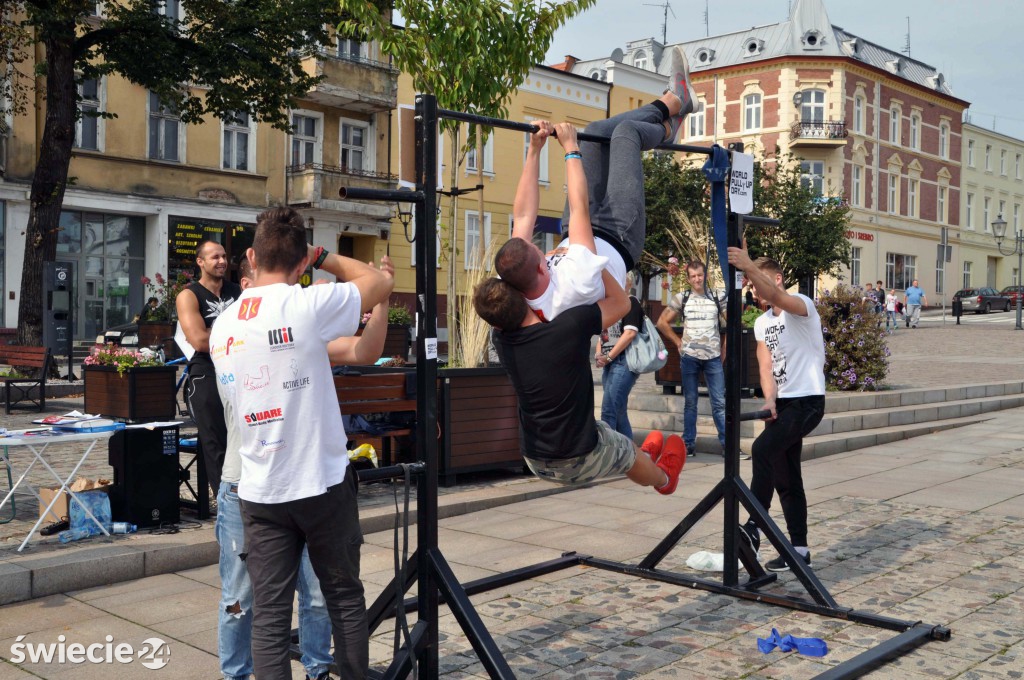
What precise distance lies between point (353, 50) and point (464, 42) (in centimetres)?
2014

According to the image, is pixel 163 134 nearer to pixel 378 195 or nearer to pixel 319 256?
pixel 378 195

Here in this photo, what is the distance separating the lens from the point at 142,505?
21.0ft

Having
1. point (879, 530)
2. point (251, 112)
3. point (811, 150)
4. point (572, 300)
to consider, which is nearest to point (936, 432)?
point (879, 530)

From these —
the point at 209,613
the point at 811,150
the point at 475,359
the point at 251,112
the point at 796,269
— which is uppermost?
the point at 811,150

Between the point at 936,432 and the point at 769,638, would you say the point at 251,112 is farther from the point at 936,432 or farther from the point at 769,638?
the point at 769,638

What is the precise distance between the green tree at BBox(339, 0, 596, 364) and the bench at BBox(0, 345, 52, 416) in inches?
264

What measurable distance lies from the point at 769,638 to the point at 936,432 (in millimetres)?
9257

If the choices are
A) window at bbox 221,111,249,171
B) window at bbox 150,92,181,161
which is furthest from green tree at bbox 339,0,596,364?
window at bbox 221,111,249,171

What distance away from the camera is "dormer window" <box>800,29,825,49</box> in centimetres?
5106

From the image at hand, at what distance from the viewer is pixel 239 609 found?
12.7 ft

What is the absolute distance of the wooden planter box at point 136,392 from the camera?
10203 millimetres

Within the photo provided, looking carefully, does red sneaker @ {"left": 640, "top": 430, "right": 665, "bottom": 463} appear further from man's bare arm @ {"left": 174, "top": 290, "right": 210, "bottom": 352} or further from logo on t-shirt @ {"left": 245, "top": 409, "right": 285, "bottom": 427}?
logo on t-shirt @ {"left": 245, "top": 409, "right": 285, "bottom": 427}

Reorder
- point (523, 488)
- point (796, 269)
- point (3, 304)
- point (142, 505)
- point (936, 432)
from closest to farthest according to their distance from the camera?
point (142, 505) < point (523, 488) < point (936, 432) < point (3, 304) < point (796, 269)

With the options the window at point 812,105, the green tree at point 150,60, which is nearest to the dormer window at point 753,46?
the window at point 812,105
